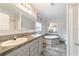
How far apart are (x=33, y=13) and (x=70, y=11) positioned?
203 cm

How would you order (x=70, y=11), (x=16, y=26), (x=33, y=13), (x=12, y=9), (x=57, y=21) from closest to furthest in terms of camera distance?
(x=70, y=11) < (x=12, y=9) < (x=16, y=26) < (x=33, y=13) < (x=57, y=21)

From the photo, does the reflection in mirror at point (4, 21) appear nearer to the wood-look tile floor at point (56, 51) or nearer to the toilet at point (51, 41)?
the wood-look tile floor at point (56, 51)

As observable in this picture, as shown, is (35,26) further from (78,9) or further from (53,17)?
(78,9)

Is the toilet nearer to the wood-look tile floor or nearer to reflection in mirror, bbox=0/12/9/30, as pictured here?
the wood-look tile floor

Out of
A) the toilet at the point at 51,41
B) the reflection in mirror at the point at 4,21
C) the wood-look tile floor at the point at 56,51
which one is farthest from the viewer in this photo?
the toilet at the point at 51,41

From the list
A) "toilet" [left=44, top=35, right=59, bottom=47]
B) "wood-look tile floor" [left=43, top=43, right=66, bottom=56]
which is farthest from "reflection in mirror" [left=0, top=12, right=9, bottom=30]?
"toilet" [left=44, top=35, right=59, bottom=47]

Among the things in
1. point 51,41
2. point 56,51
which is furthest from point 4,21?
point 51,41

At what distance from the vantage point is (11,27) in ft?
7.69

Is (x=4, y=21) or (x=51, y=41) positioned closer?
(x=4, y=21)

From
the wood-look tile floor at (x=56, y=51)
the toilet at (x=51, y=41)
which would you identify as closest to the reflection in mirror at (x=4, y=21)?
the wood-look tile floor at (x=56, y=51)

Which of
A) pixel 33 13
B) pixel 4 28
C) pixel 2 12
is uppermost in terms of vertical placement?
pixel 33 13

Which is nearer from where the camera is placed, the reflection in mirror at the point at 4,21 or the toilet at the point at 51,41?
the reflection in mirror at the point at 4,21

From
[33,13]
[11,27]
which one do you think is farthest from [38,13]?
Answer: [11,27]

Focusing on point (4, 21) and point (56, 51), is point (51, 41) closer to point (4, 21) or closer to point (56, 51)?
point (56, 51)
